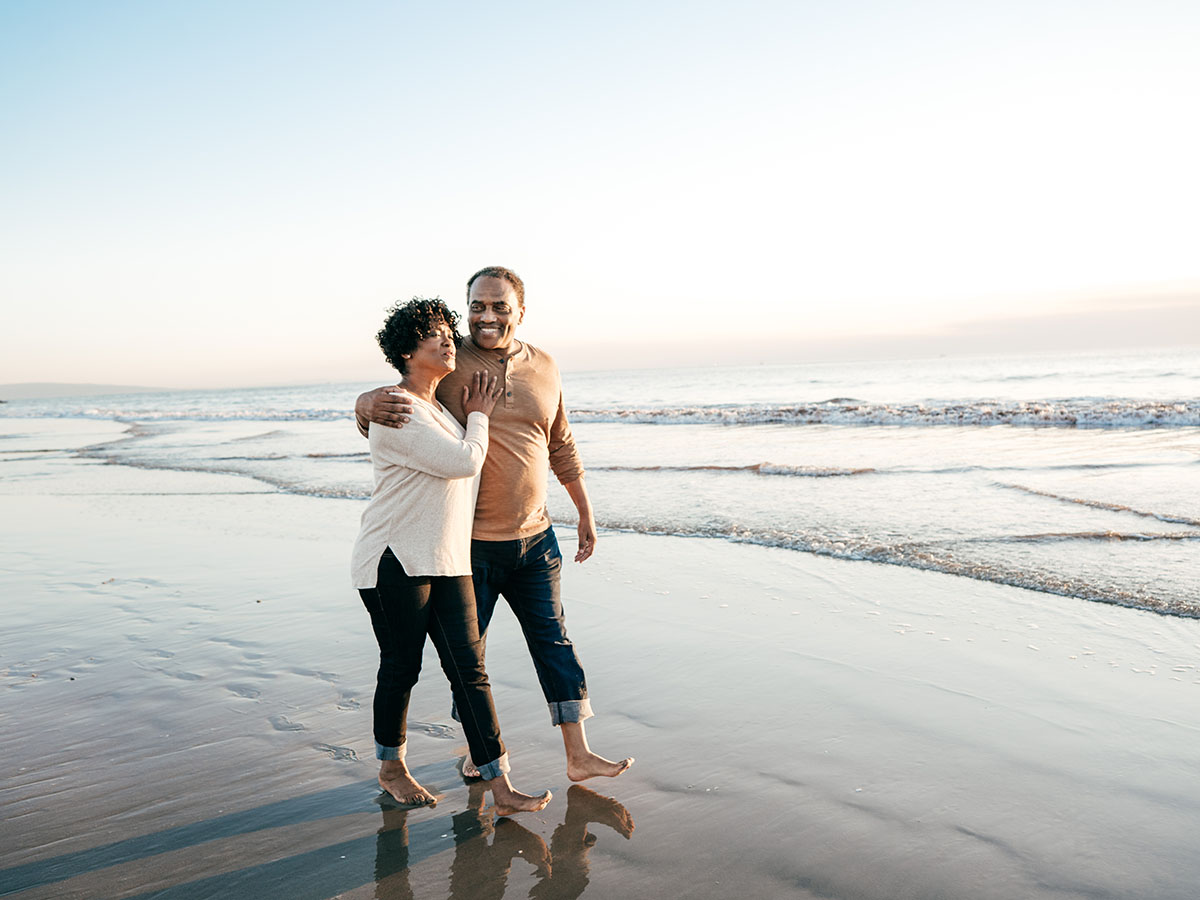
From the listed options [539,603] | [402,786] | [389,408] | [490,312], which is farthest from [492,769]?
[490,312]

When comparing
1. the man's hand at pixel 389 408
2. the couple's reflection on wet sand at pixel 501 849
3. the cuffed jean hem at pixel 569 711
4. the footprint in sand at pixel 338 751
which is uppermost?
the man's hand at pixel 389 408

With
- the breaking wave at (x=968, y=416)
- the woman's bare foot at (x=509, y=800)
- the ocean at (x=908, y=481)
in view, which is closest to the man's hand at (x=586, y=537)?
the woman's bare foot at (x=509, y=800)

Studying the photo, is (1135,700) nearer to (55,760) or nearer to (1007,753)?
(1007,753)

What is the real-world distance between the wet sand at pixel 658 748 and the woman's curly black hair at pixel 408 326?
5.59ft

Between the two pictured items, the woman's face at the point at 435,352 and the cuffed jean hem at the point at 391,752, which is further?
the cuffed jean hem at the point at 391,752

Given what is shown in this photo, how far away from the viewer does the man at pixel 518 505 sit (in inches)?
128

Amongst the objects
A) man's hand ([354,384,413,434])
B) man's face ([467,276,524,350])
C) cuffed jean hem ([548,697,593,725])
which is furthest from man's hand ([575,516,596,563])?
man's hand ([354,384,413,434])

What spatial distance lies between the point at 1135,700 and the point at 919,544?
3.38 metres

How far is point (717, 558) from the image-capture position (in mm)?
7059

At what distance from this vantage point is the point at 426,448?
2.82 metres

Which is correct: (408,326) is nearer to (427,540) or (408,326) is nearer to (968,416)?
(427,540)

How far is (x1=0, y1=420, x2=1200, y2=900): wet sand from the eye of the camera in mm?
2641

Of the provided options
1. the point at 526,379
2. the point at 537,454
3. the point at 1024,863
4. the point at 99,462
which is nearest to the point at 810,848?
the point at 1024,863

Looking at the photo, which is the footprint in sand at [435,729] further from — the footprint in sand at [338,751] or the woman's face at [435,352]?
the woman's face at [435,352]
